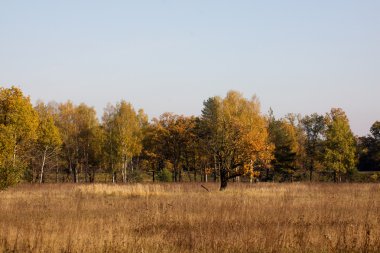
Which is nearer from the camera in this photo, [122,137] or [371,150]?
[122,137]

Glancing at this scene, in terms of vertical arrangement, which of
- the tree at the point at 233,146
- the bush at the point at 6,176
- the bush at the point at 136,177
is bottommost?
the bush at the point at 136,177

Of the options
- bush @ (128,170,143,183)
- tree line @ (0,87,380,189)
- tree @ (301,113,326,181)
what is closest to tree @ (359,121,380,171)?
tree line @ (0,87,380,189)

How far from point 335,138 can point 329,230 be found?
137 feet

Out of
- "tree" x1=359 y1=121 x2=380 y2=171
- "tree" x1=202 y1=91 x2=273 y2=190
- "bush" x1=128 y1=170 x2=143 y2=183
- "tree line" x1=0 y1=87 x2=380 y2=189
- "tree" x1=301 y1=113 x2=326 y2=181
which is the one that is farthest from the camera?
"tree" x1=359 y1=121 x2=380 y2=171

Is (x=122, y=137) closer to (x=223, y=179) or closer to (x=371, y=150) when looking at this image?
(x=223, y=179)

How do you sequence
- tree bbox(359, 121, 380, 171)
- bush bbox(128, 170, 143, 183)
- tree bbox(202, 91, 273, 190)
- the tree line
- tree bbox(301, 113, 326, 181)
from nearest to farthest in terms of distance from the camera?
tree bbox(202, 91, 273, 190) → the tree line → bush bbox(128, 170, 143, 183) → tree bbox(301, 113, 326, 181) → tree bbox(359, 121, 380, 171)

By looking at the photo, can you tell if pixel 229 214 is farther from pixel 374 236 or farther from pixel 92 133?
pixel 92 133

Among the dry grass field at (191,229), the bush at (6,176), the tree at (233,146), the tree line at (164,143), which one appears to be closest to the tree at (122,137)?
the tree line at (164,143)

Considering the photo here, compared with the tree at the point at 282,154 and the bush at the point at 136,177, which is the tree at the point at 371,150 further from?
the bush at the point at 136,177

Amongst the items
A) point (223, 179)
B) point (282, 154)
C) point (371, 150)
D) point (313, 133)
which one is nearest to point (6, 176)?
point (223, 179)

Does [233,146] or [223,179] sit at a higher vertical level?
[233,146]

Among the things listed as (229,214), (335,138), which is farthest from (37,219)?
(335,138)

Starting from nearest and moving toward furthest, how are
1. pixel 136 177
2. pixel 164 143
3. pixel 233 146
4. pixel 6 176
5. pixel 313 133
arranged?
pixel 6 176 → pixel 233 146 → pixel 136 177 → pixel 164 143 → pixel 313 133

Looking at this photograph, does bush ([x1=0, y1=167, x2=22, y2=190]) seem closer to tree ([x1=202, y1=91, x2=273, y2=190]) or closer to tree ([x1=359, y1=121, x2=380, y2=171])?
tree ([x1=202, y1=91, x2=273, y2=190])
